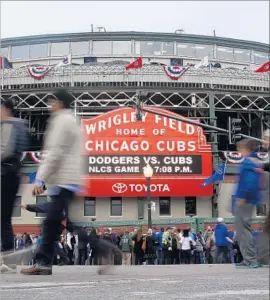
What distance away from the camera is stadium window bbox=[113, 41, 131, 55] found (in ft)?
149

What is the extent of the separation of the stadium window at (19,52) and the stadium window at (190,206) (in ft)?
71.3

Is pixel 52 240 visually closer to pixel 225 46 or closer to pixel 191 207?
pixel 191 207

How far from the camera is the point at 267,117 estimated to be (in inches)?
1433

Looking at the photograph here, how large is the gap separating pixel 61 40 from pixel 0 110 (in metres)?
41.4

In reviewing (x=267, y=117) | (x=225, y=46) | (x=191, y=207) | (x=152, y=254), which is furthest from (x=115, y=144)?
(x=225, y=46)

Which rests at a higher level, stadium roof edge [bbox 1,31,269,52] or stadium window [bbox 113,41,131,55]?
stadium roof edge [bbox 1,31,269,52]

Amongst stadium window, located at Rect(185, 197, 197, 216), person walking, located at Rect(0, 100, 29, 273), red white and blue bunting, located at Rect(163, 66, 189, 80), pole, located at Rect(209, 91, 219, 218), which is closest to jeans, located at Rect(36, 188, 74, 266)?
person walking, located at Rect(0, 100, 29, 273)

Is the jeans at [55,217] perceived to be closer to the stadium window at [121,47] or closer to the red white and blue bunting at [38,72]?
the red white and blue bunting at [38,72]

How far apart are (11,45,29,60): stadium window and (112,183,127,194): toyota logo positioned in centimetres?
1960

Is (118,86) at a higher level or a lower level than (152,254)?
higher

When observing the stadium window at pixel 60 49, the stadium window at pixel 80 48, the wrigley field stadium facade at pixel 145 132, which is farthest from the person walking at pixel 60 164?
the stadium window at pixel 60 49

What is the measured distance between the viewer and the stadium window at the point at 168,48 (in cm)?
4595

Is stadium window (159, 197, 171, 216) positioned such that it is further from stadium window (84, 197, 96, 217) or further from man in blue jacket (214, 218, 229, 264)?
man in blue jacket (214, 218, 229, 264)

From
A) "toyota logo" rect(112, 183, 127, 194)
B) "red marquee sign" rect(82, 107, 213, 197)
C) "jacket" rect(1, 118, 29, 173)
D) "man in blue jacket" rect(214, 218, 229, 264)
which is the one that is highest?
"red marquee sign" rect(82, 107, 213, 197)
